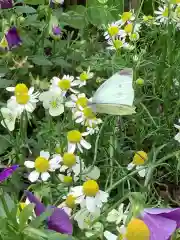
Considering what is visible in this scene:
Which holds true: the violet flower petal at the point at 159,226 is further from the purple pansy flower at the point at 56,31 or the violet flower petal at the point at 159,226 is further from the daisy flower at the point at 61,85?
the purple pansy flower at the point at 56,31

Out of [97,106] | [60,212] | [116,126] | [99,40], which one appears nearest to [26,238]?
[60,212]

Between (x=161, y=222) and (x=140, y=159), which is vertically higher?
(x=161, y=222)

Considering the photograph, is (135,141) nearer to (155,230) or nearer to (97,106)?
(97,106)

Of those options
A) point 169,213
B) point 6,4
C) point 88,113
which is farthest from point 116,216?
point 6,4

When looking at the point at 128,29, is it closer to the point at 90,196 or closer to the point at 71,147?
the point at 71,147

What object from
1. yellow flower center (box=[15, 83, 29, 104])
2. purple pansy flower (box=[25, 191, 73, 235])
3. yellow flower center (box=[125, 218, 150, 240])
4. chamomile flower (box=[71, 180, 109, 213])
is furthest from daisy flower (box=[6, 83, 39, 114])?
yellow flower center (box=[125, 218, 150, 240])

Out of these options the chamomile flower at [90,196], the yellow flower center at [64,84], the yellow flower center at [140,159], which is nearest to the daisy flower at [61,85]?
the yellow flower center at [64,84]
